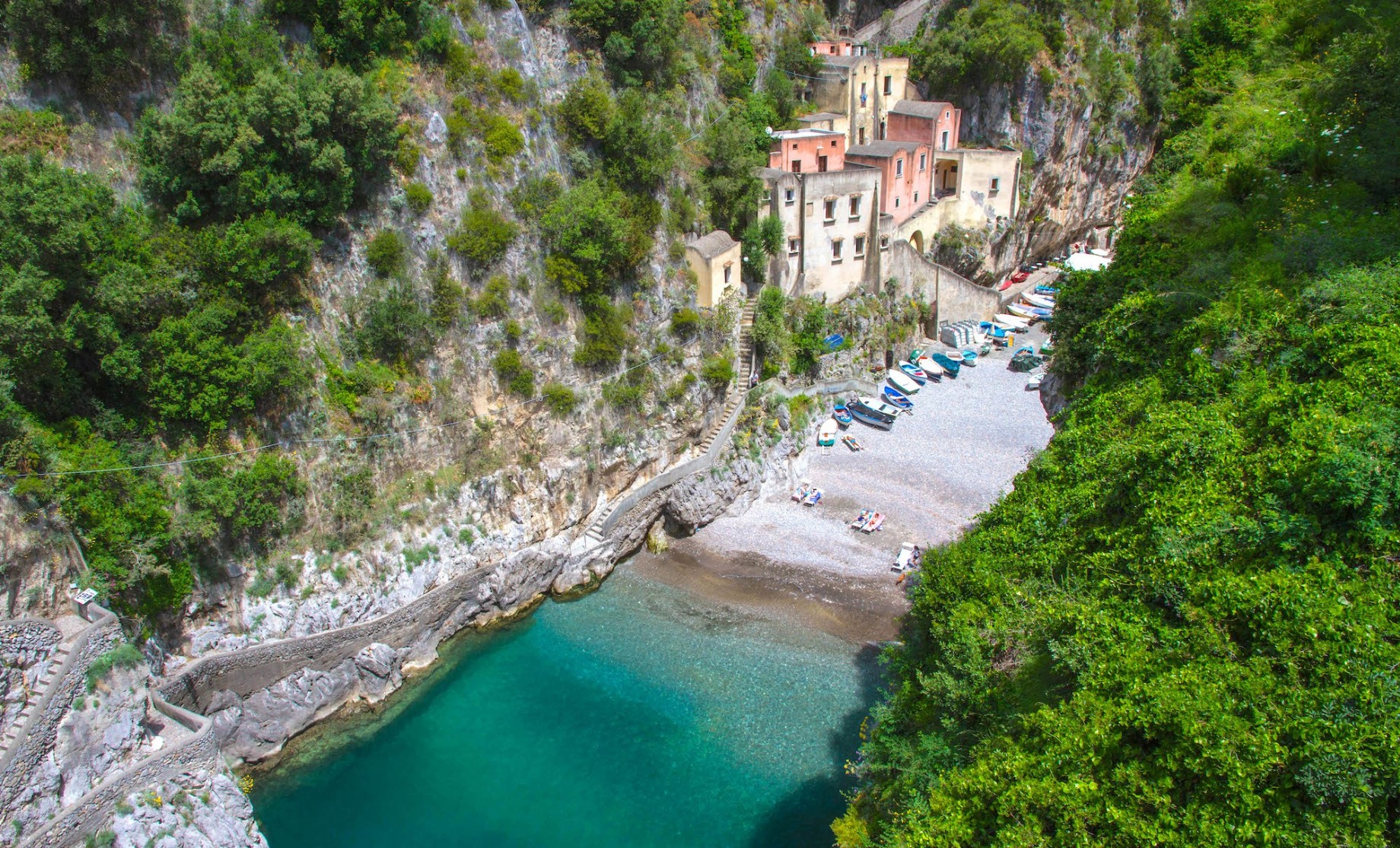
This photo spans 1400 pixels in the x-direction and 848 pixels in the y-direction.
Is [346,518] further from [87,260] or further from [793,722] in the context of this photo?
[793,722]

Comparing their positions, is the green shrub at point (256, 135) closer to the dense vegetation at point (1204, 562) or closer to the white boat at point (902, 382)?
the dense vegetation at point (1204, 562)

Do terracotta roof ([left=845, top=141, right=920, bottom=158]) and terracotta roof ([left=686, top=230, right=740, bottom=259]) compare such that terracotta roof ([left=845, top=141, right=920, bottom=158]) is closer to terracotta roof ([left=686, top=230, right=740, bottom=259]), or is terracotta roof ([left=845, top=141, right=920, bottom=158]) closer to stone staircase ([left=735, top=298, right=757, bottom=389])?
terracotta roof ([left=686, top=230, right=740, bottom=259])

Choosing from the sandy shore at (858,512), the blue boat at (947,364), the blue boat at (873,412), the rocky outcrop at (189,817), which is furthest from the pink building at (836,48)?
the rocky outcrop at (189,817)

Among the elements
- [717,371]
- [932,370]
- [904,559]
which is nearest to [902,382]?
[932,370]

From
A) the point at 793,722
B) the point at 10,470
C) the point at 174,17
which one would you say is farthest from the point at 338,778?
the point at 174,17

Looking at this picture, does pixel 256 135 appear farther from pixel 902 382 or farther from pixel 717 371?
pixel 902 382

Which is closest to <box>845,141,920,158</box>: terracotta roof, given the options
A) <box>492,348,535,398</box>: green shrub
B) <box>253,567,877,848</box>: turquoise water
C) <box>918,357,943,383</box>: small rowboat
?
<box>918,357,943,383</box>: small rowboat

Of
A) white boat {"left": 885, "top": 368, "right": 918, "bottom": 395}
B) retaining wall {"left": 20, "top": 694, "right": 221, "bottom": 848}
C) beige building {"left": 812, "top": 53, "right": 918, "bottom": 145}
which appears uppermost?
beige building {"left": 812, "top": 53, "right": 918, "bottom": 145}
